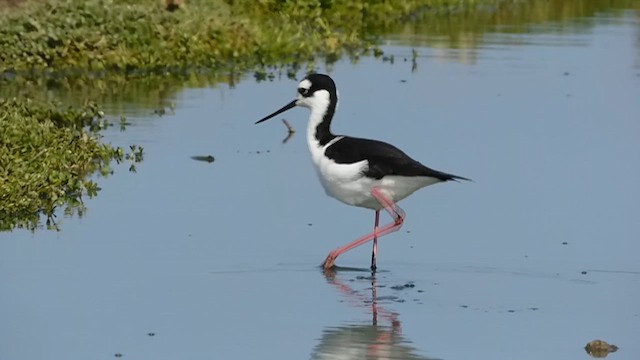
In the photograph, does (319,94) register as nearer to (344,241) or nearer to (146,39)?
(344,241)

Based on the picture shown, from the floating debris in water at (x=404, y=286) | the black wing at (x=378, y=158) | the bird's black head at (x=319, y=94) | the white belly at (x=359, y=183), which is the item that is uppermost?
the bird's black head at (x=319, y=94)

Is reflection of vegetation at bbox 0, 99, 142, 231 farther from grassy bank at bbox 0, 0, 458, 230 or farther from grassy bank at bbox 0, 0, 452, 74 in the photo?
grassy bank at bbox 0, 0, 452, 74

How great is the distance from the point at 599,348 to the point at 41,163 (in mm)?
5334

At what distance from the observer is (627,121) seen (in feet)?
54.9

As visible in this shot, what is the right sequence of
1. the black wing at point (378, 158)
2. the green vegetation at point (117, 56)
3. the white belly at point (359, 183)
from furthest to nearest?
the green vegetation at point (117, 56)
the white belly at point (359, 183)
the black wing at point (378, 158)

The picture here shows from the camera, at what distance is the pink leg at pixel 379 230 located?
10.7 m

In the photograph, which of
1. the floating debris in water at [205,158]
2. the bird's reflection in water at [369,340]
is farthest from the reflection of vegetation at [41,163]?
the bird's reflection in water at [369,340]

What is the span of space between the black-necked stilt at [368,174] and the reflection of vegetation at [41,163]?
2138mm

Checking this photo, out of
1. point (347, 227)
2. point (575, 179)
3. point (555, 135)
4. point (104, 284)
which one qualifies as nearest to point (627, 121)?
point (555, 135)

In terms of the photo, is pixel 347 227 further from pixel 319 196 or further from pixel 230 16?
pixel 230 16

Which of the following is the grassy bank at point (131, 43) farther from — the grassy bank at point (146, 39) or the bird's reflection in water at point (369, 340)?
the bird's reflection in water at point (369, 340)

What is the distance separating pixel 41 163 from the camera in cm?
1249

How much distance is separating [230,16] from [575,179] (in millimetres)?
8061

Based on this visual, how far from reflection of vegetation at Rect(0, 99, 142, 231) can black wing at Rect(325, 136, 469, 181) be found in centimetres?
227
